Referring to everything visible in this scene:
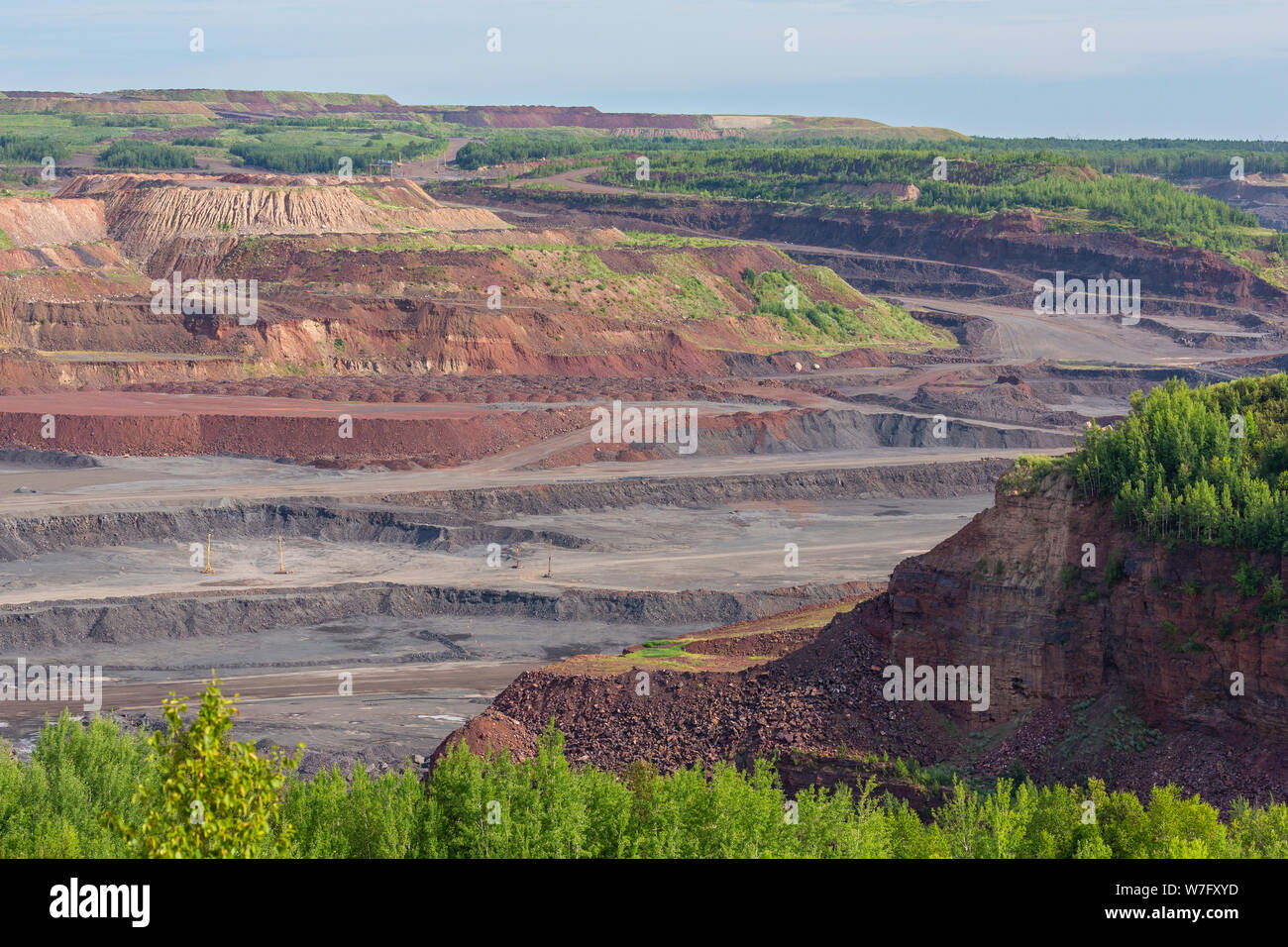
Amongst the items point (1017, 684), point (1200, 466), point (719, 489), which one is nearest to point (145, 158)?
point (719, 489)

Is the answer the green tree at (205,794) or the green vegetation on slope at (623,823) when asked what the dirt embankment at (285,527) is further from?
the green tree at (205,794)

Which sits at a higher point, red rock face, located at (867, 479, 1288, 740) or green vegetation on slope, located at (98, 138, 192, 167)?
green vegetation on slope, located at (98, 138, 192, 167)

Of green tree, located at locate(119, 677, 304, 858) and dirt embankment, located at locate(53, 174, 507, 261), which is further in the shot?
dirt embankment, located at locate(53, 174, 507, 261)

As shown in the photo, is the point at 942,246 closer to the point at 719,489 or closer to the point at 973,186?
the point at 973,186

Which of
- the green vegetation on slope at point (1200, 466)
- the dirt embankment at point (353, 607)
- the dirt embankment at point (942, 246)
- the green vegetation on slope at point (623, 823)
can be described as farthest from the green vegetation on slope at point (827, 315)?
the green vegetation on slope at point (623, 823)

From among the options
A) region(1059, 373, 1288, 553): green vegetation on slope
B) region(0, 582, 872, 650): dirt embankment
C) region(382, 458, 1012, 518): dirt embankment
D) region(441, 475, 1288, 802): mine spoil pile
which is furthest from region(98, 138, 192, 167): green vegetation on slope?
region(1059, 373, 1288, 553): green vegetation on slope

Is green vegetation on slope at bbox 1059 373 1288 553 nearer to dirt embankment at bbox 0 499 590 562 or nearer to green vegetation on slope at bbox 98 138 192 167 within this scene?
dirt embankment at bbox 0 499 590 562

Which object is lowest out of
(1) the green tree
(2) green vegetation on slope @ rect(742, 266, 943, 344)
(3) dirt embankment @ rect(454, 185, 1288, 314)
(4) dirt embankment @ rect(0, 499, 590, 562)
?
(4) dirt embankment @ rect(0, 499, 590, 562)

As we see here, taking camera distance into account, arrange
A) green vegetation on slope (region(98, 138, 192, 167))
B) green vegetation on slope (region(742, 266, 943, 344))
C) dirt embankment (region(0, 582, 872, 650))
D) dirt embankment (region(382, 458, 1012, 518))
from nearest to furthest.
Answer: dirt embankment (region(0, 582, 872, 650)) < dirt embankment (region(382, 458, 1012, 518)) < green vegetation on slope (region(742, 266, 943, 344)) < green vegetation on slope (region(98, 138, 192, 167))
